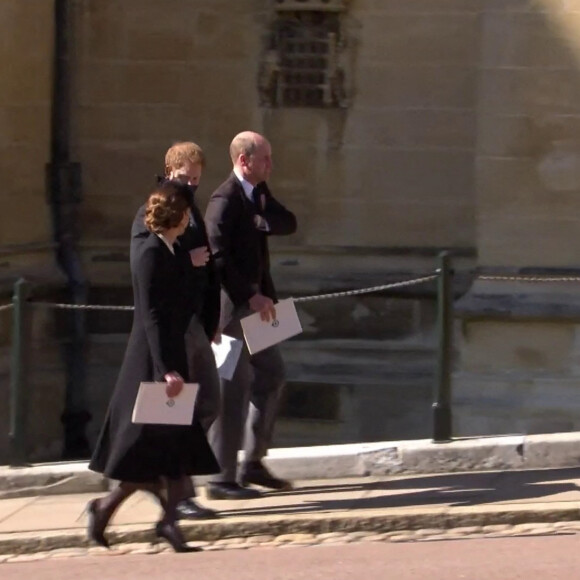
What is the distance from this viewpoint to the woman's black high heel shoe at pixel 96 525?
6.63 m

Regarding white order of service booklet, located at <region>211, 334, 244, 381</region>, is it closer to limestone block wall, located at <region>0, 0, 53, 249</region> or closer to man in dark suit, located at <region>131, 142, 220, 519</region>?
man in dark suit, located at <region>131, 142, 220, 519</region>

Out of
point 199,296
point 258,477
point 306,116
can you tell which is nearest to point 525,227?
point 306,116

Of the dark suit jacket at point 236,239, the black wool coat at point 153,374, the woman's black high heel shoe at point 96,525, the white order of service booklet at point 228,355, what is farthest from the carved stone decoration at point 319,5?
the woman's black high heel shoe at point 96,525

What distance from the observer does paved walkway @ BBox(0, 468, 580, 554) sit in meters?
7.03

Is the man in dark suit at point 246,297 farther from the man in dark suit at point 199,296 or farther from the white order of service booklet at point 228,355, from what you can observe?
the man in dark suit at point 199,296

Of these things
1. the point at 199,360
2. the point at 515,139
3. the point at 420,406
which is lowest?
the point at 420,406

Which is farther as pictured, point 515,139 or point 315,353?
point 315,353

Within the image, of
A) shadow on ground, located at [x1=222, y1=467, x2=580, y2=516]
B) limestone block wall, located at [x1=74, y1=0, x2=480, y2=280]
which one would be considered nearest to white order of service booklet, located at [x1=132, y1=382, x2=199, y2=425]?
shadow on ground, located at [x1=222, y1=467, x2=580, y2=516]

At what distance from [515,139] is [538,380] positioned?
1.68 m

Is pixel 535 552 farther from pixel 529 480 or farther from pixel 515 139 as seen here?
pixel 515 139

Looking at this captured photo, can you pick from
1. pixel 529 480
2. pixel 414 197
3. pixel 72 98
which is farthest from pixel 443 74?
pixel 529 480

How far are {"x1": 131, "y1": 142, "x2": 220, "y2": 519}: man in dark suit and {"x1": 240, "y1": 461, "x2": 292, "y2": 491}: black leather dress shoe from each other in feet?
1.96

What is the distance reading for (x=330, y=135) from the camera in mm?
11203

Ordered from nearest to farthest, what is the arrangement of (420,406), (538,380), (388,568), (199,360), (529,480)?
(388,568) < (199,360) < (529,480) < (538,380) < (420,406)
